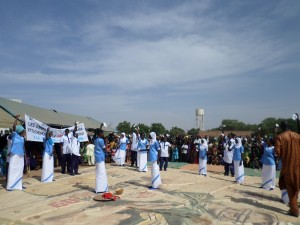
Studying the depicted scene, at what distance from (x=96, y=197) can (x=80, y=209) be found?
997 mm

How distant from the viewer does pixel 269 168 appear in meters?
10.1

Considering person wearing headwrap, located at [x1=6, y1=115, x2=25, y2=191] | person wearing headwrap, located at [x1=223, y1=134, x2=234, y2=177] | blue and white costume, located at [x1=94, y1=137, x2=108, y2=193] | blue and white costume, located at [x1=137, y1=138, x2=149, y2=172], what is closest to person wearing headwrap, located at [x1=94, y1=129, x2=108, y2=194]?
blue and white costume, located at [x1=94, y1=137, x2=108, y2=193]

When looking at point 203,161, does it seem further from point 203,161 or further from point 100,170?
point 100,170

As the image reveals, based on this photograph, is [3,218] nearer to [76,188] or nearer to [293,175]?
[76,188]

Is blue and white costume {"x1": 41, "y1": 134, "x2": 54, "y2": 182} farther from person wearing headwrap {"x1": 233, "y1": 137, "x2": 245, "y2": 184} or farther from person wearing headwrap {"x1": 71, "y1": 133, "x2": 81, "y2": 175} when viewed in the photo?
person wearing headwrap {"x1": 233, "y1": 137, "x2": 245, "y2": 184}

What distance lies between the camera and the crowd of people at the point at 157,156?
282 inches

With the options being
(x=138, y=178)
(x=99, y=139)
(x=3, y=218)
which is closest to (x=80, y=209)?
(x=3, y=218)

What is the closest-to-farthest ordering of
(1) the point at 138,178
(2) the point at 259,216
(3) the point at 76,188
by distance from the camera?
(2) the point at 259,216
(3) the point at 76,188
(1) the point at 138,178

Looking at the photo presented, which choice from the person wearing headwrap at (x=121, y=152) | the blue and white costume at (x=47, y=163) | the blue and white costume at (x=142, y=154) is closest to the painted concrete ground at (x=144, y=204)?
the blue and white costume at (x=47, y=163)

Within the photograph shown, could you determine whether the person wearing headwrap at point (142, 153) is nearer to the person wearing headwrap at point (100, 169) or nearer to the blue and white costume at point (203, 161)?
the blue and white costume at point (203, 161)

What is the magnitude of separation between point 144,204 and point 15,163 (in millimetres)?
4358

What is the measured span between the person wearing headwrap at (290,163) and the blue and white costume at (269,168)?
280 cm

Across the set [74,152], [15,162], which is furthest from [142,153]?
[15,162]

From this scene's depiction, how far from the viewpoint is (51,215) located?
6477 millimetres
